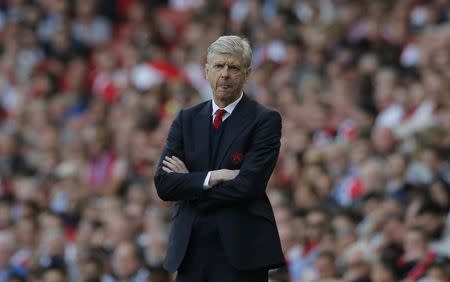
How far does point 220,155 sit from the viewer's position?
6.50 metres

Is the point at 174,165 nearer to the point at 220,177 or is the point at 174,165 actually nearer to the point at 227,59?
the point at 220,177

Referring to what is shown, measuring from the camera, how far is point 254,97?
13742 mm

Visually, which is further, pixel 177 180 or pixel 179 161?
pixel 179 161

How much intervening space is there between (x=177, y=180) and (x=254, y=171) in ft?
1.28

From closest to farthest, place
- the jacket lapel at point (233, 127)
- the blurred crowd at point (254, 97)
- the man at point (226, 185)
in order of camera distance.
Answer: the man at point (226, 185) → the jacket lapel at point (233, 127) → the blurred crowd at point (254, 97)

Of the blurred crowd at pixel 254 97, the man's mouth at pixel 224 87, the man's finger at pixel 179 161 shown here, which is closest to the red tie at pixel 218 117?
the man's mouth at pixel 224 87

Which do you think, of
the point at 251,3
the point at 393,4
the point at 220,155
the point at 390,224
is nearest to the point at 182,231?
the point at 220,155

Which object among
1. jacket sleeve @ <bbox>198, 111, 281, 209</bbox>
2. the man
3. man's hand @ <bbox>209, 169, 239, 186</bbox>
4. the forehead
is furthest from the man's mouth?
man's hand @ <bbox>209, 169, 239, 186</bbox>

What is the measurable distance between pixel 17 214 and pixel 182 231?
7.01 metres

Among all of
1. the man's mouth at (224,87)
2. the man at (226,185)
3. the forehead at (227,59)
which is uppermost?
the forehead at (227,59)

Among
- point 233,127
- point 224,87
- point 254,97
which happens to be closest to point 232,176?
point 233,127

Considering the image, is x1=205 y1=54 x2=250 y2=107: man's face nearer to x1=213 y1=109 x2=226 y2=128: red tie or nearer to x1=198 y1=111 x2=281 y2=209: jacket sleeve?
x1=213 y1=109 x2=226 y2=128: red tie

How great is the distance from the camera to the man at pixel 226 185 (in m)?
6.36

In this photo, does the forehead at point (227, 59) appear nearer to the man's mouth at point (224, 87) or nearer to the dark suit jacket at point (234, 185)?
the man's mouth at point (224, 87)
